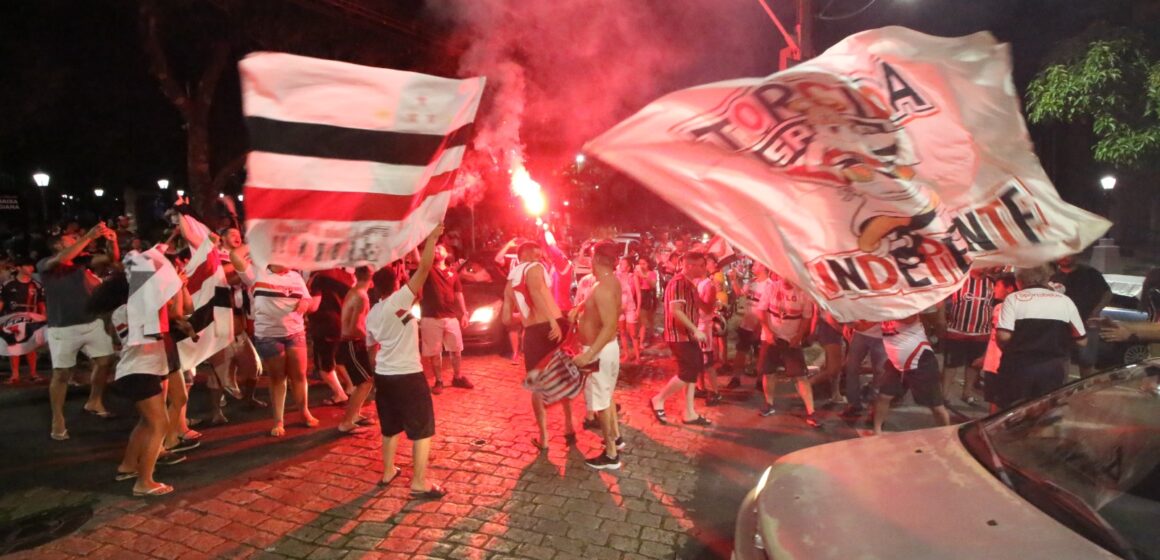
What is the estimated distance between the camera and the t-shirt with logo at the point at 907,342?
5.61 m

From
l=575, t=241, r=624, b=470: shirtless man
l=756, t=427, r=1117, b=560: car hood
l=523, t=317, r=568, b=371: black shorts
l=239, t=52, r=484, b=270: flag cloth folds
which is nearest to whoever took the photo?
l=756, t=427, r=1117, b=560: car hood

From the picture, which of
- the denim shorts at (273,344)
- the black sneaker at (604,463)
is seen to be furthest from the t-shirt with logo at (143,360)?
the black sneaker at (604,463)

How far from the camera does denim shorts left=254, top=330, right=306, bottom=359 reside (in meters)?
6.17

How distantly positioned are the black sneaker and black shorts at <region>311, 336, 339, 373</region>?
330 cm

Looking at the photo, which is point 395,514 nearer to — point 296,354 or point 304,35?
point 296,354

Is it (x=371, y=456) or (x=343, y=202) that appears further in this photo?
(x=371, y=456)

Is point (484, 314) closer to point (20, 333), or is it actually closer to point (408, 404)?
point (408, 404)

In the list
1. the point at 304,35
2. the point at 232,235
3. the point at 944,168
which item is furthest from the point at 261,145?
the point at 304,35

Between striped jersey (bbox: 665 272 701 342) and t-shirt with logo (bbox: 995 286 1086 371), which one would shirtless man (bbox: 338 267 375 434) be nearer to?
striped jersey (bbox: 665 272 701 342)

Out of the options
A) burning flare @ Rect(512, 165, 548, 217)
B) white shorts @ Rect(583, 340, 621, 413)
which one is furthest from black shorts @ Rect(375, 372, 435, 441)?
burning flare @ Rect(512, 165, 548, 217)

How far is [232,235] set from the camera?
6.25 m

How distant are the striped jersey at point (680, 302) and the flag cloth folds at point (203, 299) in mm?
4420

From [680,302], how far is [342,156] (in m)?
4.39

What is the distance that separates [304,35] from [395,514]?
1327 centimetres
